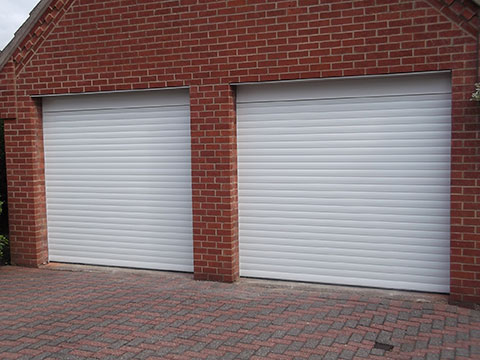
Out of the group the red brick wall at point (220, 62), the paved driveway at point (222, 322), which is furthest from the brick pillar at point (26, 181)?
the paved driveway at point (222, 322)


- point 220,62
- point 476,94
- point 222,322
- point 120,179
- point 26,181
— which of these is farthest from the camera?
point 26,181

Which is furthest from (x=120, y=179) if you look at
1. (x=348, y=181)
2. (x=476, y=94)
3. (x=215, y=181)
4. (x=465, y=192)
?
(x=476, y=94)

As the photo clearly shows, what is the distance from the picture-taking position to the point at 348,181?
7.07 m

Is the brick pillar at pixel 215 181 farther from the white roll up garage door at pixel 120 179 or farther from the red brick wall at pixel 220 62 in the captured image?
the white roll up garage door at pixel 120 179

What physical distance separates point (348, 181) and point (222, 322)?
7.97 feet

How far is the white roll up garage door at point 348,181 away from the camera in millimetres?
6660

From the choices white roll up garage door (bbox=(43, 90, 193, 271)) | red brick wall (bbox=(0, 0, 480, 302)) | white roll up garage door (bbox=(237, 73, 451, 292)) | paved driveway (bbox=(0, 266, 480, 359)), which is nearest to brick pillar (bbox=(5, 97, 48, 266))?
→ red brick wall (bbox=(0, 0, 480, 302))

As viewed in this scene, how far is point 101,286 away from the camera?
7.41 meters

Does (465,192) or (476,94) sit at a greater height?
(476,94)

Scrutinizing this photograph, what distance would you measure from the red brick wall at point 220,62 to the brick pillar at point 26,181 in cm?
2

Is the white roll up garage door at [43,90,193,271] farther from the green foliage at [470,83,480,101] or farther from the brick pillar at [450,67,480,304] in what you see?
the green foliage at [470,83,480,101]

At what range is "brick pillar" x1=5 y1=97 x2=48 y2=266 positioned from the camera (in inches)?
335

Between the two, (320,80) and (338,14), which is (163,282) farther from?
(338,14)

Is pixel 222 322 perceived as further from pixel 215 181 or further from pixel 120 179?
pixel 120 179
